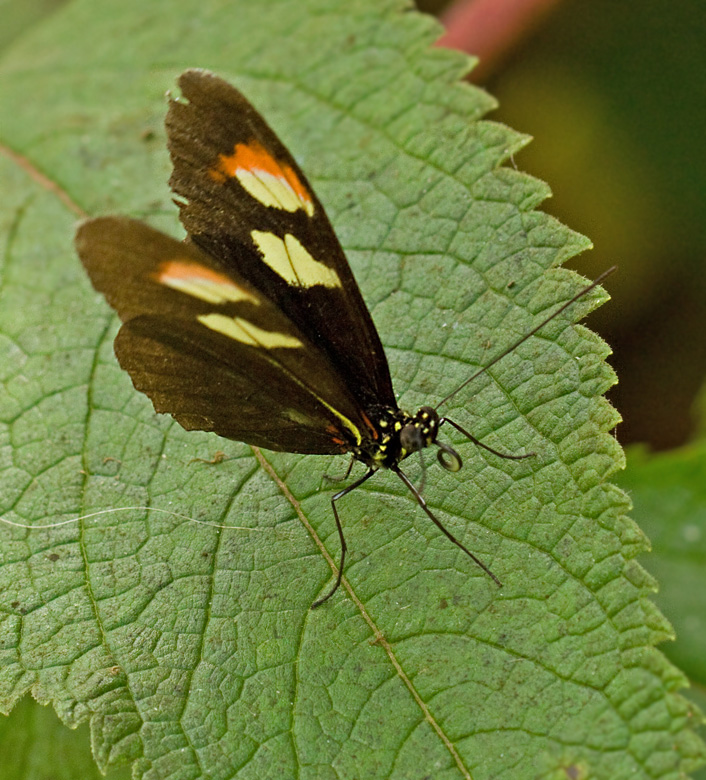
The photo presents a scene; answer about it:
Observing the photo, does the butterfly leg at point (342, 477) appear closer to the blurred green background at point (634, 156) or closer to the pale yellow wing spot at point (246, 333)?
the pale yellow wing spot at point (246, 333)

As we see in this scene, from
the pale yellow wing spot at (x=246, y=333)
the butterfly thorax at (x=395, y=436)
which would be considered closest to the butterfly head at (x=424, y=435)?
the butterfly thorax at (x=395, y=436)

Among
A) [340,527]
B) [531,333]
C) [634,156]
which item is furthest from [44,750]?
[634,156]

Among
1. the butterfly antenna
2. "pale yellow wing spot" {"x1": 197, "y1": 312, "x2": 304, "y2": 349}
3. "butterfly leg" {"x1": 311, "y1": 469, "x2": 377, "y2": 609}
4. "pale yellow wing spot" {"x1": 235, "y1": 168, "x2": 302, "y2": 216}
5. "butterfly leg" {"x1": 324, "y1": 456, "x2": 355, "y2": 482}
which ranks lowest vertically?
"butterfly leg" {"x1": 311, "y1": 469, "x2": 377, "y2": 609}

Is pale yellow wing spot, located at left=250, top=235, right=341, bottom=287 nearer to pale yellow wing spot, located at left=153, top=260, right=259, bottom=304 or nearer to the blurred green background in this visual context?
pale yellow wing spot, located at left=153, top=260, right=259, bottom=304

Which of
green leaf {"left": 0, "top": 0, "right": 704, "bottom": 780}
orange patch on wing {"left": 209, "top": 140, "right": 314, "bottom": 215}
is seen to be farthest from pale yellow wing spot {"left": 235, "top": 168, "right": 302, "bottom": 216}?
green leaf {"left": 0, "top": 0, "right": 704, "bottom": 780}

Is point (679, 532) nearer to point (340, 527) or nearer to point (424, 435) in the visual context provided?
point (424, 435)

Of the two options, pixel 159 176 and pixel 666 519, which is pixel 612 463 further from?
pixel 159 176
